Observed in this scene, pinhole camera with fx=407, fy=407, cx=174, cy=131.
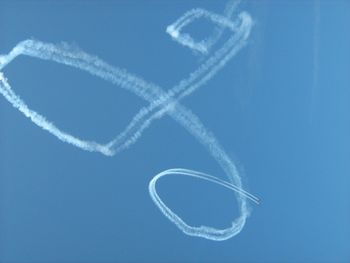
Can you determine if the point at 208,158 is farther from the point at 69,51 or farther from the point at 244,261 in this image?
the point at 69,51

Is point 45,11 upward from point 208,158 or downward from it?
upward

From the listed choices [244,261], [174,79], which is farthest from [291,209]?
[174,79]

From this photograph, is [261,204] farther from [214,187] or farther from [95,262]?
[95,262]

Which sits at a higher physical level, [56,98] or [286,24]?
[286,24]

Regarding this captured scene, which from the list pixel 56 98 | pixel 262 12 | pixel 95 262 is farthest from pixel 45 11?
pixel 95 262

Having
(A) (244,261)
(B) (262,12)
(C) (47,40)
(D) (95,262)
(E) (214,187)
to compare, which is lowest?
(D) (95,262)

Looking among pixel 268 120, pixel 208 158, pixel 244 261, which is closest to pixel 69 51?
pixel 208 158
